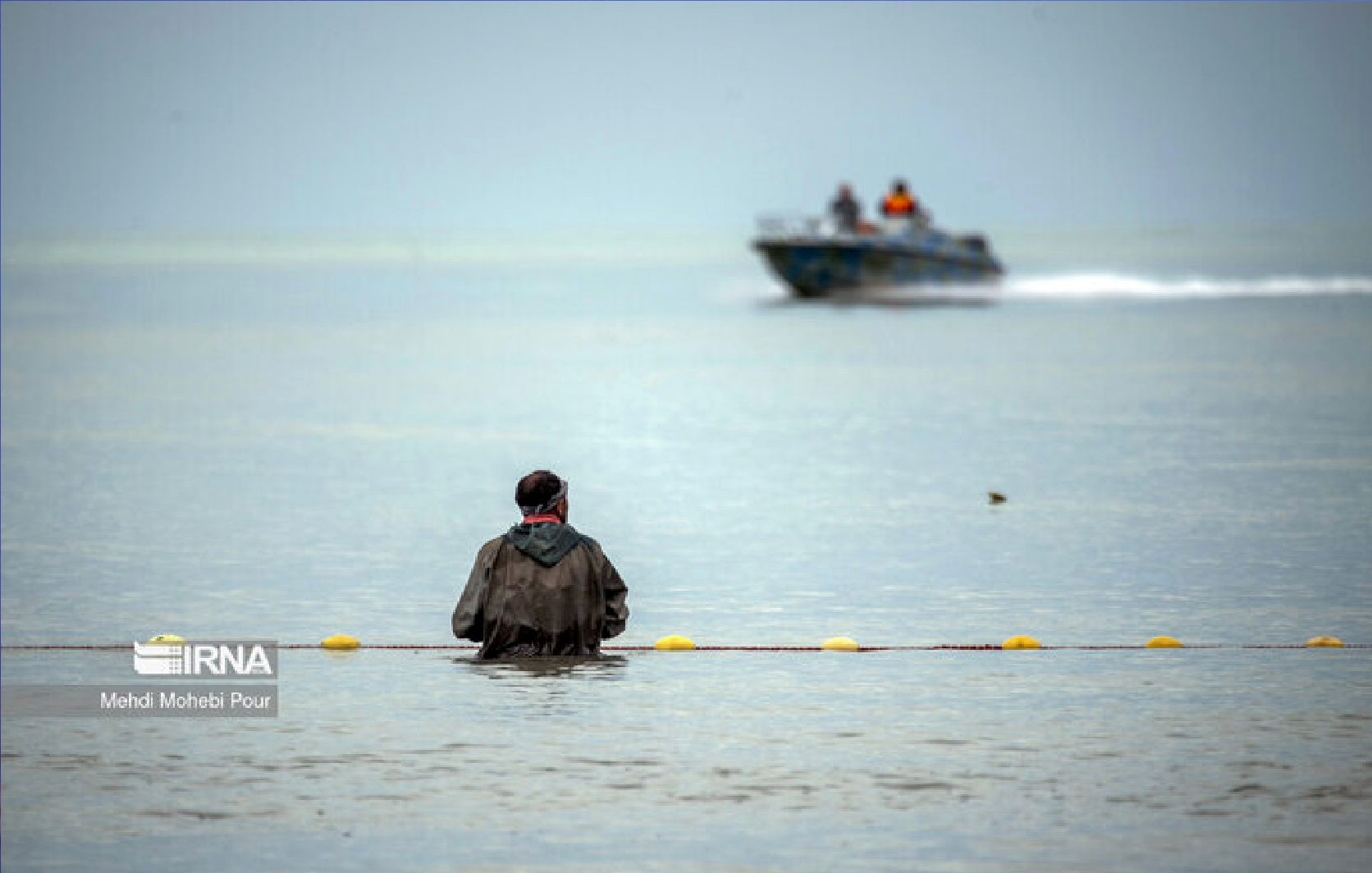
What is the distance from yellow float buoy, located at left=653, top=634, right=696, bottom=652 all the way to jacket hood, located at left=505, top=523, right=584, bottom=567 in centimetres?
172

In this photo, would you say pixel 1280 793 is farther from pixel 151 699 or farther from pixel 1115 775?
pixel 151 699

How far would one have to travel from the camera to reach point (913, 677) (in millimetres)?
12688

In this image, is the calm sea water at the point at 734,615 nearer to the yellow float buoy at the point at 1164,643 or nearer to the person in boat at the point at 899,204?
the yellow float buoy at the point at 1164,643

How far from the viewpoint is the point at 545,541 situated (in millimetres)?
11805

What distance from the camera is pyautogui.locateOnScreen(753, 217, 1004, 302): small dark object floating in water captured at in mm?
61531

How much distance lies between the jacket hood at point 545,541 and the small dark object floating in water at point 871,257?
48783mm

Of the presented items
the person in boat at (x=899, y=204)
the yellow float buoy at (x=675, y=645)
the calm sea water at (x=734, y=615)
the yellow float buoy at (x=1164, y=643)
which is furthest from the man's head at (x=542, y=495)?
the person in boat at (x=899, y=204)

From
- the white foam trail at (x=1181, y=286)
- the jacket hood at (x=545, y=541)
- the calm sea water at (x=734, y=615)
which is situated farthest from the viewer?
the white foam trail at (x=1181, y=286)

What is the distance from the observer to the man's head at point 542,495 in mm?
11812

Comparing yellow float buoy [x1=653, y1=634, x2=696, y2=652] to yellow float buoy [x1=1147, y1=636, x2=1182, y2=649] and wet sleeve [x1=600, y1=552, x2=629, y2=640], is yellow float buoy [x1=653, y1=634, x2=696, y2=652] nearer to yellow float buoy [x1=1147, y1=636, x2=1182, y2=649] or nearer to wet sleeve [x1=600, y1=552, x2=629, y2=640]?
wet sleeve [x1=600, y1=552, x2=629, y2=640]

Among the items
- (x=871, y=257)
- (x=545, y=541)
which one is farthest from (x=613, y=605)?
(x=871, y=257)

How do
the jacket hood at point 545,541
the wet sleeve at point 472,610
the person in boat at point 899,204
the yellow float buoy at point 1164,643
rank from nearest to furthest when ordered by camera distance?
1. the jacket hood at point 545,541
2. the wet sleeve at point 472,610
3. the yellow float buoy at point 1164,643
4. the person in boat at point 899,204

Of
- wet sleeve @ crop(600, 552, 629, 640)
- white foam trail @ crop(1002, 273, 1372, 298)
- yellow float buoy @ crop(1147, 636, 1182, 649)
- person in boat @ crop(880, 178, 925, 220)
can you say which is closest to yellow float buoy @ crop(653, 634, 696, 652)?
wet sleeve @ crop(600, 552, 629, 640)

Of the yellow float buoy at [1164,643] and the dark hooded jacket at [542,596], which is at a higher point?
the dark hooded jacket at [542,596]
